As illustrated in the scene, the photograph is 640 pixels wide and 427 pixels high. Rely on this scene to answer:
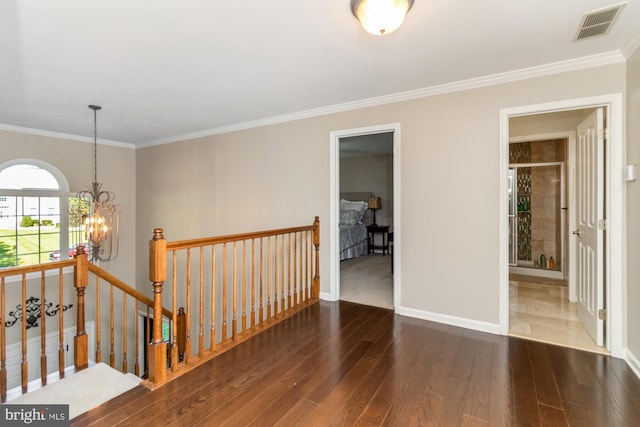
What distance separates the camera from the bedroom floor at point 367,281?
149 inches

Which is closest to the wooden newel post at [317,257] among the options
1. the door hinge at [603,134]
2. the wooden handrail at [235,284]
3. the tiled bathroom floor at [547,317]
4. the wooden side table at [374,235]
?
the wooden handrail at [235,284]

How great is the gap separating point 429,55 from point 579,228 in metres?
2.43

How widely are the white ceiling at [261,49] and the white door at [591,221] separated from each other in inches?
27.4

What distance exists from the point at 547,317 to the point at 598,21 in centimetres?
276

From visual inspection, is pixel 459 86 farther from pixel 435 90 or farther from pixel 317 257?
pixel 317 257

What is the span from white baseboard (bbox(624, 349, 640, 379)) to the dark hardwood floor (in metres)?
0.04

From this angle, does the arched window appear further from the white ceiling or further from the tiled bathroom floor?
the tiled bathroom floor

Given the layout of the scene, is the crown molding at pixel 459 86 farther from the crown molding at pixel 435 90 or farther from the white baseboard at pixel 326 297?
the white baseboard at pixel 326 297

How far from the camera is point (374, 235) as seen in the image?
7453mm

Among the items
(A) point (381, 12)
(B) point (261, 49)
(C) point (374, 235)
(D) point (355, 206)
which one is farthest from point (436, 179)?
(C) point (374, 235)

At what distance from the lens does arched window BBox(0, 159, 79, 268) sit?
451cm

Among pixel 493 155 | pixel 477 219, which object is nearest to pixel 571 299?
pixel 477 219

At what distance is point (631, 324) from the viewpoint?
2.26m

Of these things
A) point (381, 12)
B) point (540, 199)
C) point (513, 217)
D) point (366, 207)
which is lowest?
point (513, 217)
